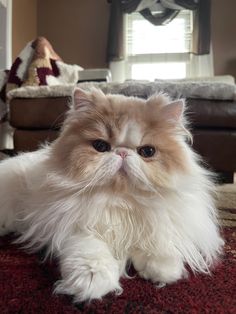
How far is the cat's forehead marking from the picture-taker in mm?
661

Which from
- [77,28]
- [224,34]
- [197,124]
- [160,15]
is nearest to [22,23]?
[77,28]

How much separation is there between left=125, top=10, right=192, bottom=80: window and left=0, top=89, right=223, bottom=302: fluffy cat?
399 cm

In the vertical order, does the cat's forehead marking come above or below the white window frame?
below

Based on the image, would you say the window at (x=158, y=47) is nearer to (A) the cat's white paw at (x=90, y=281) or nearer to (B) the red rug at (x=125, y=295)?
(B) the red rug at (x=125, y=295)

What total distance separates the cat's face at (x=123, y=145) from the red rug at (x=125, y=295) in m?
0.19

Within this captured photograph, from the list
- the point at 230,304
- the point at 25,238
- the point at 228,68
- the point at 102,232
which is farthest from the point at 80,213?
the point at 228,68

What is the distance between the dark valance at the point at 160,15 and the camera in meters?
4.31

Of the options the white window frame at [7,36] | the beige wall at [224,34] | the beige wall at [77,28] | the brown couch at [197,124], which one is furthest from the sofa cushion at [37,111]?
the beige wall at [224,34]

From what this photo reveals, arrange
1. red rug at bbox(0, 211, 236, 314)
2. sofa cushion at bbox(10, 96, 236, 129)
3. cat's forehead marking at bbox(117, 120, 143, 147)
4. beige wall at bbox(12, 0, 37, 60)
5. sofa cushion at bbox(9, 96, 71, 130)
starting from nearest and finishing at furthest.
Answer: red rug at bbox(0, 211, 236, 314), cat's forehead marking at bbox(117, 120, 143, 147), sofa cushion at bbox(10, 96, 236, 129), sofa cushion at bbox(9, 96, 71, 130), beige wall at bbox(12, 0, 37, 60)

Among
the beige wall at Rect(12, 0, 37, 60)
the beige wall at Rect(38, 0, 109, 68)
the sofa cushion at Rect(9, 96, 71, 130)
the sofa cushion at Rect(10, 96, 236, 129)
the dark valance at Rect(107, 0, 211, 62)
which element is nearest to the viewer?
the sofa cushion at Rect(10, 96, 236, 129)

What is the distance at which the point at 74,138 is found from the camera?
685 millimetres

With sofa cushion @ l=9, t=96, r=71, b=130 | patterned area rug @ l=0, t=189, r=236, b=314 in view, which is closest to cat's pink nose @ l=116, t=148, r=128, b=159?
patterned area rug @ l=0, t=189, r=236, b=314

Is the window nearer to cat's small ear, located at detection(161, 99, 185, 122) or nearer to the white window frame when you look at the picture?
the white window frame

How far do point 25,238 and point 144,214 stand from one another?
28 centimetres
